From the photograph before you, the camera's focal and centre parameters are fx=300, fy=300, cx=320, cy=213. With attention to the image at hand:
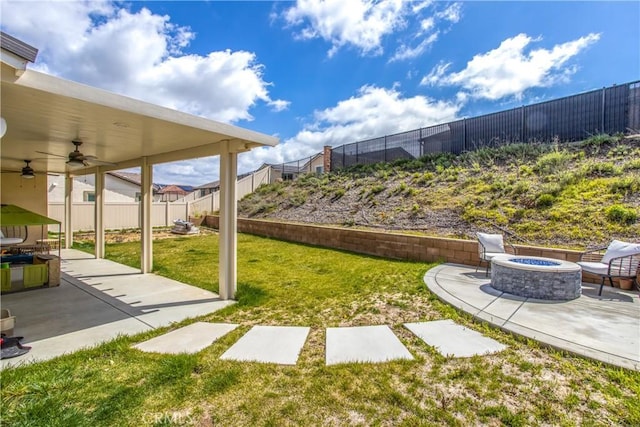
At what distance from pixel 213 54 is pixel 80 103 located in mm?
5680

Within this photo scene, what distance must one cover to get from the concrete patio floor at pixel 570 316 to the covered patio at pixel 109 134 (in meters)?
3.95

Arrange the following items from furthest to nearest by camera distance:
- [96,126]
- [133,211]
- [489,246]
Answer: [133,211], [489,246], [96,126]

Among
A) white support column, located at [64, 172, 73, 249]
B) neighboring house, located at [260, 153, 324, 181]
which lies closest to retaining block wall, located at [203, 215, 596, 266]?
white support column, located at [64, 172, 73, 249]

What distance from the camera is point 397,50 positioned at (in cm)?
1166

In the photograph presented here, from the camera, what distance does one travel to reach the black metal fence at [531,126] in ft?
31.7

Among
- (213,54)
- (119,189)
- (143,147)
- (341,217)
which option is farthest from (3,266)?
(119,189)

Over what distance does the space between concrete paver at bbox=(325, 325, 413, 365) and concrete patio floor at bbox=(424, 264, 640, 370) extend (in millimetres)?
1373

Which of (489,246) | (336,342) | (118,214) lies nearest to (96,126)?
(336,342)

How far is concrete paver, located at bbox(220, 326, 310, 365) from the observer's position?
121 inches

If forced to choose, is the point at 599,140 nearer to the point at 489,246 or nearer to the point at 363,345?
the point at 489,246

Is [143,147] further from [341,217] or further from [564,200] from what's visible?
[564,200]

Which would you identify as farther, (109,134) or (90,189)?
(90,189)

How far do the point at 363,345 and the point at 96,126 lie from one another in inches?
191

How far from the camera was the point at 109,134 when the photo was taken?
4.94 metres
